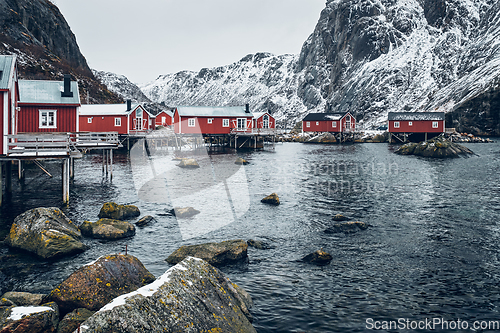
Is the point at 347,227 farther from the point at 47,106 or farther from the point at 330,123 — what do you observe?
the point at 330,123

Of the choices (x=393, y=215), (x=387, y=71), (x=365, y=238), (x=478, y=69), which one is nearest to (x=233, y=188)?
(x=393, y=215)

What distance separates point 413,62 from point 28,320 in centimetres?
15422

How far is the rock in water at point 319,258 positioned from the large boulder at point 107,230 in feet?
24.9

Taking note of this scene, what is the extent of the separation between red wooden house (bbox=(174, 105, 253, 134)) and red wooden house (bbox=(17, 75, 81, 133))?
1298 inches

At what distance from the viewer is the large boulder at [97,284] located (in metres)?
8.15

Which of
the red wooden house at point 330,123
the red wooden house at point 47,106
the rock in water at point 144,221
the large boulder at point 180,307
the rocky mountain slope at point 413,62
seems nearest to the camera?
the large boulder at point 180,307

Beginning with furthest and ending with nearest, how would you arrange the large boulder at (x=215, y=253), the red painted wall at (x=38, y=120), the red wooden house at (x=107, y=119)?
1. the red wooden house at (x=107, y=119)
2. the red painted wall at (x=38, y=120)
3. the large boulder at (x=215, y=253)

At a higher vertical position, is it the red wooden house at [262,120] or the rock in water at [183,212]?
the red wooden house at [262,120]

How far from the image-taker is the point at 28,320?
7.11 m

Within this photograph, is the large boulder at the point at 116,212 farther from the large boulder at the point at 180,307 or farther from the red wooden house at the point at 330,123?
the red wooden house at the point at 330,123

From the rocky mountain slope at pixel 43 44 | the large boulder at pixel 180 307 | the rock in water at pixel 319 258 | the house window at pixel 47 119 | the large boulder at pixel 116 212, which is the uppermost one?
the rocky mountain slope at pixel 43 44

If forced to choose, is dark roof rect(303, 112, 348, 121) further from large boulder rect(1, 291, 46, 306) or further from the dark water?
large boulder rect(1, 291, 46, 306)

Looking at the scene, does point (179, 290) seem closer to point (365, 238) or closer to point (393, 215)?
point (365, 238)

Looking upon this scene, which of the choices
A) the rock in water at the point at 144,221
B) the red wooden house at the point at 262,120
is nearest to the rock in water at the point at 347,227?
the rock in water at the point at 144,221
